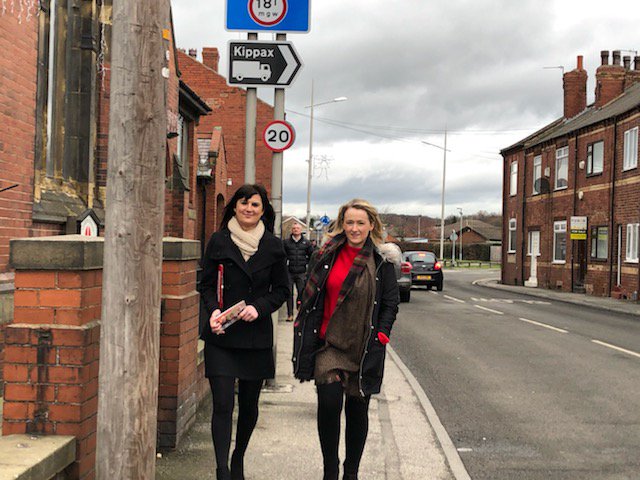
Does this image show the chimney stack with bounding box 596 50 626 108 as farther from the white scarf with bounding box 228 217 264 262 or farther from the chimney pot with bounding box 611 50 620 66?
the white scarf with bounding box 228 217 264 262

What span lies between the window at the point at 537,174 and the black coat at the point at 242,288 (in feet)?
104

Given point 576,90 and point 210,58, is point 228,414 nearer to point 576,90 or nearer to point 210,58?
point 210,58

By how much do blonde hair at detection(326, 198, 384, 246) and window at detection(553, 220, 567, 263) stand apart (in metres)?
28.2

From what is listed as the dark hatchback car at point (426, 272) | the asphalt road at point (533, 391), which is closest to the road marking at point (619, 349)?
the asphalt road at point (533, 391)

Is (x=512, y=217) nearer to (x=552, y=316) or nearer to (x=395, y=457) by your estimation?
(x=552, y=316)

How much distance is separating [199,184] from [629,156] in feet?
52.5

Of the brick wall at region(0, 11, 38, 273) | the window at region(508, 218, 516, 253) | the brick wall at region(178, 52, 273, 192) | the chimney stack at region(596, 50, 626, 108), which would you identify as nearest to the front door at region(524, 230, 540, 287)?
the window at region(508, 218, 516, 253)

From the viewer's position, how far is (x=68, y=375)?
339 centimetres

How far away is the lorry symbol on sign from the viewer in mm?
7082

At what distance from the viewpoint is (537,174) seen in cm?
3494

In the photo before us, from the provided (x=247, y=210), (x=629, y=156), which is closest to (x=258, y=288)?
(x=247, y=210)

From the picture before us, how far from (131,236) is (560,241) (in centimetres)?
3139

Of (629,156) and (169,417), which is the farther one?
(629,156)

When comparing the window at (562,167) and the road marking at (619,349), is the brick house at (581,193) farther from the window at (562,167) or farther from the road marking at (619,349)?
the road marking at (619,349)
